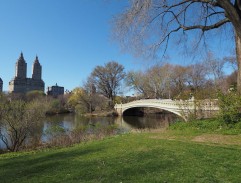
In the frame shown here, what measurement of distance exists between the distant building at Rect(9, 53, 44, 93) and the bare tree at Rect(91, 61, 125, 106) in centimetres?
8860

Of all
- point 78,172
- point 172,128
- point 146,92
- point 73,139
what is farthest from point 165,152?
point 146,92

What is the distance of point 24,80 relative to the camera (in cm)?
15900

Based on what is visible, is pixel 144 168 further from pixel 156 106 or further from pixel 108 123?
pixel 108 123

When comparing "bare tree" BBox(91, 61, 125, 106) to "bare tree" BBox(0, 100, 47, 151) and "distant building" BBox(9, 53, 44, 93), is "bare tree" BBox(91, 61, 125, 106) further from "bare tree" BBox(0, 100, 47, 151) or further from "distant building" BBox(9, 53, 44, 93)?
"distant building" BBox(9, 53, 44, 93)

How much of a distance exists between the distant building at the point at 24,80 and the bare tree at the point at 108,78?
291 feet

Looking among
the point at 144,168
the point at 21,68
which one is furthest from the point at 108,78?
the point at 21,68

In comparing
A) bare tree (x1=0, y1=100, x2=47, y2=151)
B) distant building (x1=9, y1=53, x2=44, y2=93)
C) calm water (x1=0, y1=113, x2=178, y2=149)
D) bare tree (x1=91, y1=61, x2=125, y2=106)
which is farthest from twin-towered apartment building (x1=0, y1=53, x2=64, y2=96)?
bare tree (x1=0, y1=100, x2=47, y2=151)

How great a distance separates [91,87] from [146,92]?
50.4ft

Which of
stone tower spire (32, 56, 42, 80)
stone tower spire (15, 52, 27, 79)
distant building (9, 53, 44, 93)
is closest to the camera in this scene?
distant building (9, 53, 44, 93)

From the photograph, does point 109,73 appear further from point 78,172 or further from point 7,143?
point 78,172

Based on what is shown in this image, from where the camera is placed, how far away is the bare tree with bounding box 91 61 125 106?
70.7 metres

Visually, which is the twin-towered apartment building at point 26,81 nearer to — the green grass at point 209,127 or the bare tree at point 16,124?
the bare tree at point 16,124

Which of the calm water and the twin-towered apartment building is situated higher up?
the twin-towered apartment building

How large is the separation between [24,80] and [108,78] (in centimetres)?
10234
